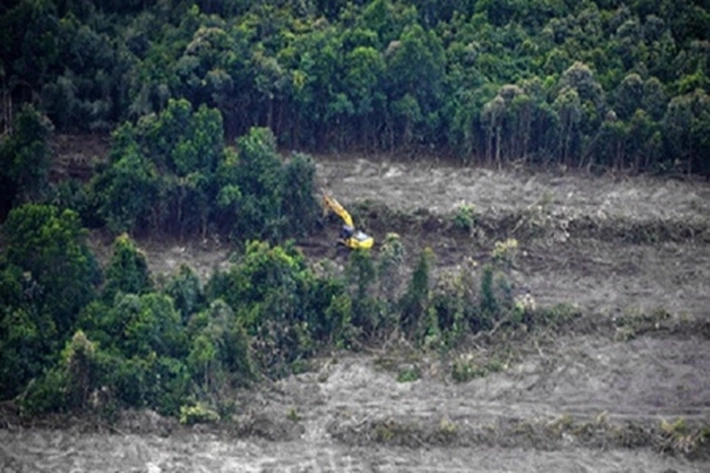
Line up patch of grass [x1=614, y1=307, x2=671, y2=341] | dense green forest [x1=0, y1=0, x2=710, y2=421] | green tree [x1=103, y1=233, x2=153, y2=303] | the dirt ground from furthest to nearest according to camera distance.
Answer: patch of grass [x1=614, y1=307, x2=671, y2=341] < green tree [x1=103, y1=233, x2=153, y2=303] < dense green forest [x1=0, y1=0, x2=710, y2=421] < the dirt ground

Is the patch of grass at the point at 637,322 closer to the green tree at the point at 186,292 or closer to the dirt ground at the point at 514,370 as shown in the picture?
the dirt ground at the point at 514,370

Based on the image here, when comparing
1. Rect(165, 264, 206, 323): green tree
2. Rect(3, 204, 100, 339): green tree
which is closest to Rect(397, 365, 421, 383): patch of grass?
Rect(165, 264, 206, 323): green tree

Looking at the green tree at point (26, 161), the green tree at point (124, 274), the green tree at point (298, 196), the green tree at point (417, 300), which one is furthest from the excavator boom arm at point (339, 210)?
the green tree at point (26, 161)

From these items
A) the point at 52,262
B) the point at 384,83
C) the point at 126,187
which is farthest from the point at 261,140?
the point at 52,262

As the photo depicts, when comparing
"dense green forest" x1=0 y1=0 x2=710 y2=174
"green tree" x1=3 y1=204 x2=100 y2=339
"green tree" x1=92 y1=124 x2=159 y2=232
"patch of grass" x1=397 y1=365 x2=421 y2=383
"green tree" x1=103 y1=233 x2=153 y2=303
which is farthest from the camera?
"dense green forest" x1=0 y1=0 x2=710 y2=174

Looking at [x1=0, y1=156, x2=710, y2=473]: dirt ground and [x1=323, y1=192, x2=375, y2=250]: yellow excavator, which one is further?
[x1=323, y1=192, x2=375, y2=250]: yellow excavator

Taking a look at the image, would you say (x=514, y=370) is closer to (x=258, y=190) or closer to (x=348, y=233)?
(x=348, y=233)

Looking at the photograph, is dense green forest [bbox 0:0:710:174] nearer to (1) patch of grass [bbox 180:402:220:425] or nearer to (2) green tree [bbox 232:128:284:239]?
(2) green tree [bbox 232:128:284:239]
